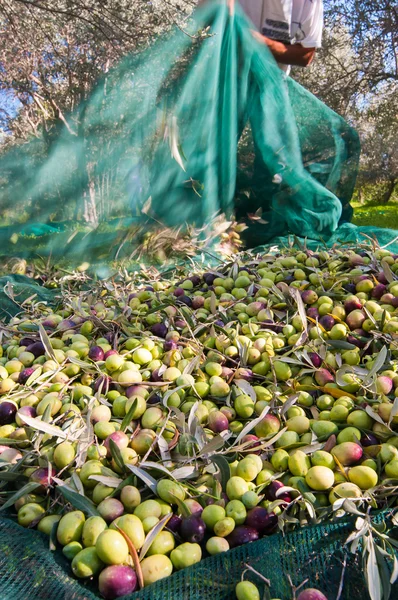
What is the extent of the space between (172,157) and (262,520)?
3.17m

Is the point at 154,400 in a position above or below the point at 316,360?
below

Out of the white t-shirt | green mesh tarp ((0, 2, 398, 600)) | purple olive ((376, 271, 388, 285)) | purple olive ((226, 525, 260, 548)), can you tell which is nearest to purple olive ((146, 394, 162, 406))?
purple olive ((226, 525, 260, 548))

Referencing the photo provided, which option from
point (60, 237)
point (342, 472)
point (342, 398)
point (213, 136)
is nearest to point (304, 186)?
point (213, 136)

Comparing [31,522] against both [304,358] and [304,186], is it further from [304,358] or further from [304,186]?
[304,186]

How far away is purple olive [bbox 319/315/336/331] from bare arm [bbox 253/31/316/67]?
3147 millimetres

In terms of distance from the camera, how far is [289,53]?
14.8 feet

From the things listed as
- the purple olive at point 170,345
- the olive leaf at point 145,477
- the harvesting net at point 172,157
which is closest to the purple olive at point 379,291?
the purple olive at point 170,345

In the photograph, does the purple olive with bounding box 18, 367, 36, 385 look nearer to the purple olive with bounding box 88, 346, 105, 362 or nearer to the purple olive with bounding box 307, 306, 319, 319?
the purple olive with bounding box 88, 346, 105, 362

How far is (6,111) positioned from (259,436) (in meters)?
4.55

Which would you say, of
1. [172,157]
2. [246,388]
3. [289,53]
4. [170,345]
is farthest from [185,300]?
[289,53]

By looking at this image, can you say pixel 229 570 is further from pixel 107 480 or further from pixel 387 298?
pixel 387 298

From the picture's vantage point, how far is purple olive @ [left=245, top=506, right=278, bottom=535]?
1128 millimetres

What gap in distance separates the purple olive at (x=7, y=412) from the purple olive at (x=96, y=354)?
1.12 feet

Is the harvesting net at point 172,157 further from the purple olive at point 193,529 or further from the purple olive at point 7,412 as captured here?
the purple olive at point 193,529
